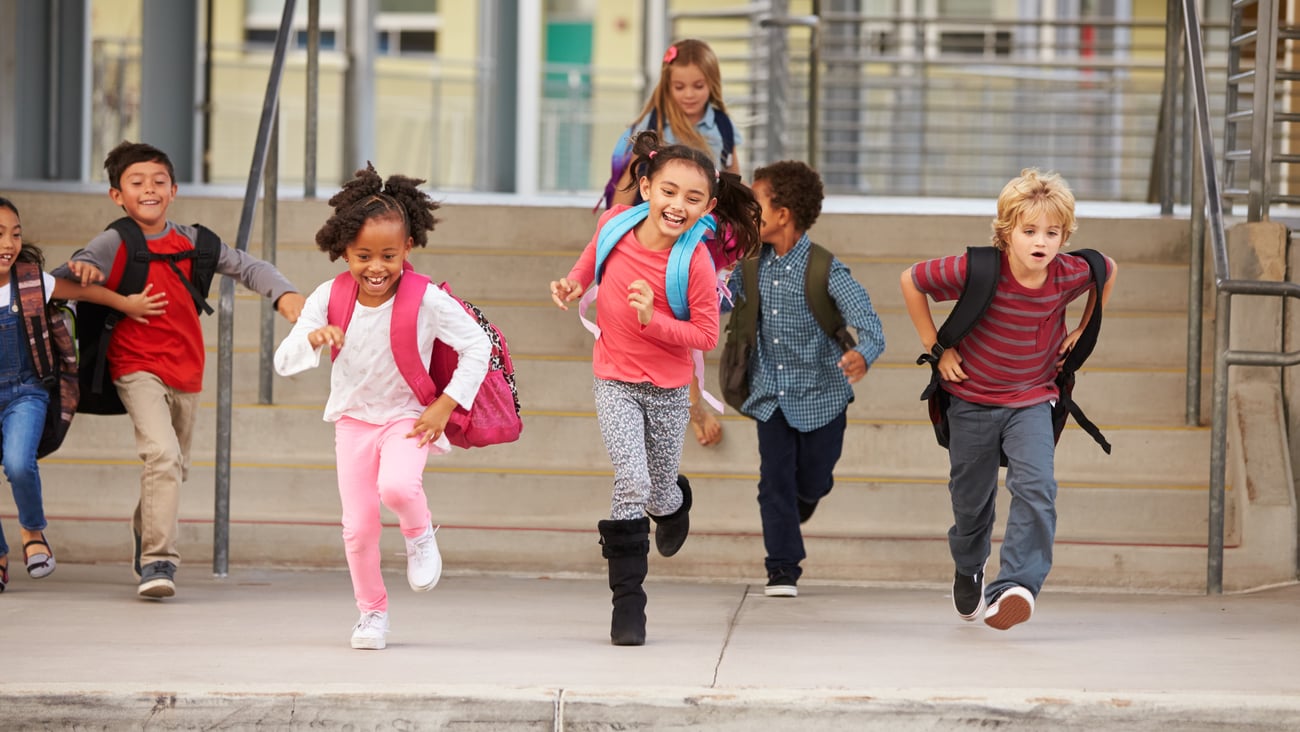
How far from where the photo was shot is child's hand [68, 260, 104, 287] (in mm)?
6297

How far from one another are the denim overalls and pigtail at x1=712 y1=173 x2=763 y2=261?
8.66 ft

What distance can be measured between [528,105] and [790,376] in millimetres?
12104

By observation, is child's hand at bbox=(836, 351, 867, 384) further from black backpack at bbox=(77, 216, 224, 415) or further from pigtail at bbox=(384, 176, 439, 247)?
black backpack at bbox=(77, 216, 224, 415)

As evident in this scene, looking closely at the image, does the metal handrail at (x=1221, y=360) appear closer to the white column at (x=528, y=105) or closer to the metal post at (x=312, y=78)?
the metal post at (x=312, y=78)

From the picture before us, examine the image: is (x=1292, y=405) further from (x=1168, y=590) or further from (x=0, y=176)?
(x=0, y=176)

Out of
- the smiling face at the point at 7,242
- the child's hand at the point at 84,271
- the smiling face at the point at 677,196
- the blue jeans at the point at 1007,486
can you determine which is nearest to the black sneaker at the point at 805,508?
the blue jeans at the point at 1007,486

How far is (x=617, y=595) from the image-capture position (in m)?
5.60

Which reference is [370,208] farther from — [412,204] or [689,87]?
[689,87]

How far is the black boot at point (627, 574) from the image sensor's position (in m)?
5.54

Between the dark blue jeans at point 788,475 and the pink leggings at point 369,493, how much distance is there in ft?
5.45

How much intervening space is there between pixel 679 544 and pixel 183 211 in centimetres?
425

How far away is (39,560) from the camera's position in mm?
6566

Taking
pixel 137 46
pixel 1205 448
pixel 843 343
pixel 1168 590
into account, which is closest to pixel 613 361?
pixel 843 343

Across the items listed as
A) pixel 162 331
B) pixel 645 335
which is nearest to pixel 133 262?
pixel 162 331
